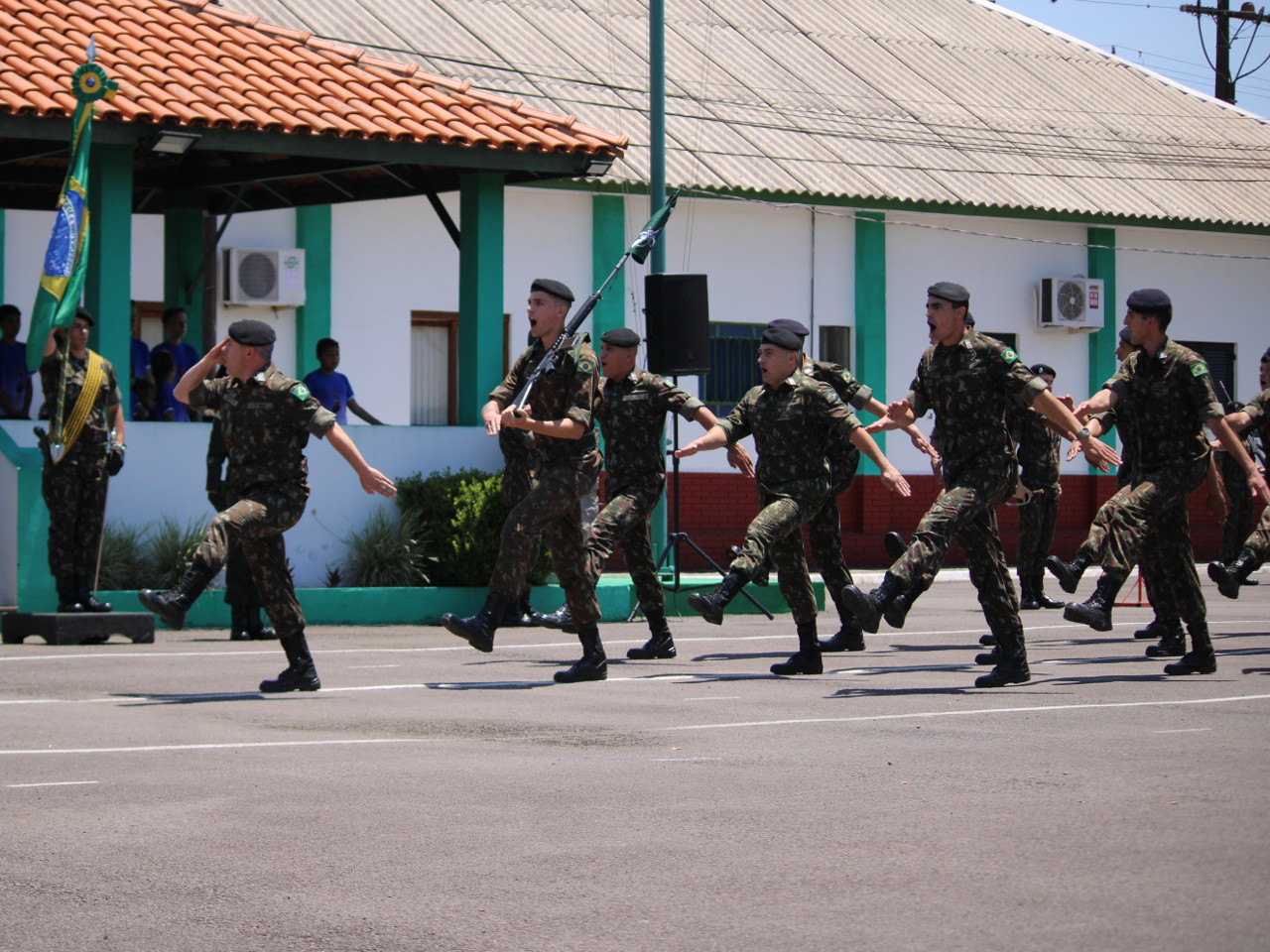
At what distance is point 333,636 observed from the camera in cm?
1334

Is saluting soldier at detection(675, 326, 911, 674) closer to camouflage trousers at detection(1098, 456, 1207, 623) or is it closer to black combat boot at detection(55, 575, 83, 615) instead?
camouflage trousers at detection(1098, 456, 1207, 623)

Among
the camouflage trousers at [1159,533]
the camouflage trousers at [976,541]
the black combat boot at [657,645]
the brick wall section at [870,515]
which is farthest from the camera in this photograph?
the brick wall section at [870,515]

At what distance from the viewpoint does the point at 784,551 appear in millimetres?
10219

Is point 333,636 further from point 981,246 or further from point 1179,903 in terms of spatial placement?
point 981,246

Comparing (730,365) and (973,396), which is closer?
(973,396)

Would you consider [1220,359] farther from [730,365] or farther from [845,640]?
[845,640]

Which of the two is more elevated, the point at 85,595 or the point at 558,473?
the point at 558,473

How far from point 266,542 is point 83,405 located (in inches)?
163

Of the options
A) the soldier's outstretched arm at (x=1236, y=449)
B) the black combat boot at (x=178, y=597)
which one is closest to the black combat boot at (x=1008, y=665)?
the soldier's outstretched arm at (x=1236, y=449)

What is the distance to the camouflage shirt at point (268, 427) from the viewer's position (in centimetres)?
929

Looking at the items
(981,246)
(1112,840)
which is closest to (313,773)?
(1112,840)

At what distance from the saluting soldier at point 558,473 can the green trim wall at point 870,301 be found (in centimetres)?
1381

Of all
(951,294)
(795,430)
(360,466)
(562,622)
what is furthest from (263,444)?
(951,294)

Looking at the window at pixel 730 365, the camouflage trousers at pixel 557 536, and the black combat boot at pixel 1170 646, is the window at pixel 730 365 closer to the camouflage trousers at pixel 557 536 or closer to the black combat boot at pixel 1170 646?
the black combat boot at pixel 1170 646
